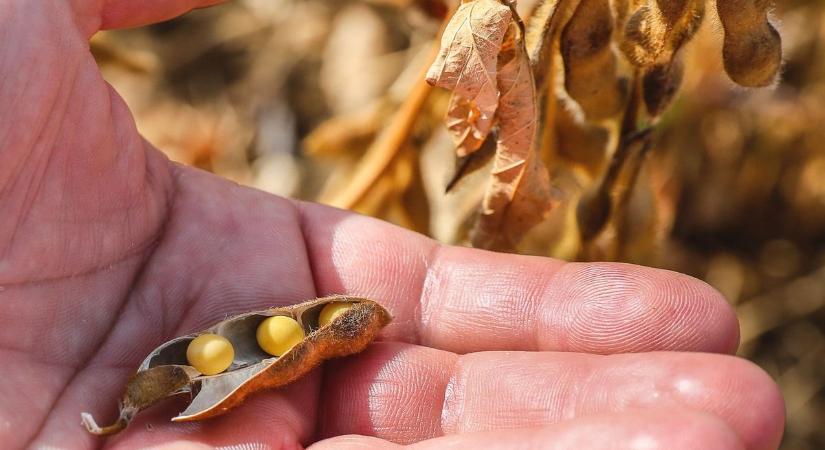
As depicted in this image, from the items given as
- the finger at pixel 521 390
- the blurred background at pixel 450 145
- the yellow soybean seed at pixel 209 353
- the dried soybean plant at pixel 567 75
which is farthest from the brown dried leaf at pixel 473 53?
the yellow soybean seed at pixel 209 353

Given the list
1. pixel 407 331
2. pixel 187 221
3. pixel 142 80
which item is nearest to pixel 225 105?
pixel 142 80

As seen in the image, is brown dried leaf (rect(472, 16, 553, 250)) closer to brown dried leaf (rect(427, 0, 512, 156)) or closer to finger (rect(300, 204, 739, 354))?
brown dried leaf (rect(427, 0, 512, 156))

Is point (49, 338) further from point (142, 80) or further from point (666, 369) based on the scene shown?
point (142, 80)

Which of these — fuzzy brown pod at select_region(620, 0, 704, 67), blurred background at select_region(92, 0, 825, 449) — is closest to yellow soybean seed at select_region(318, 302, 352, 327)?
blurred background at select_region(92, 0, 825, 449)

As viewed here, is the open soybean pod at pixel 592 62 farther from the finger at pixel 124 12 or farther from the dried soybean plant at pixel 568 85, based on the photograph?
the finger at pixel 124 12

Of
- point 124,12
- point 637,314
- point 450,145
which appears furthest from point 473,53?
point 450,145
